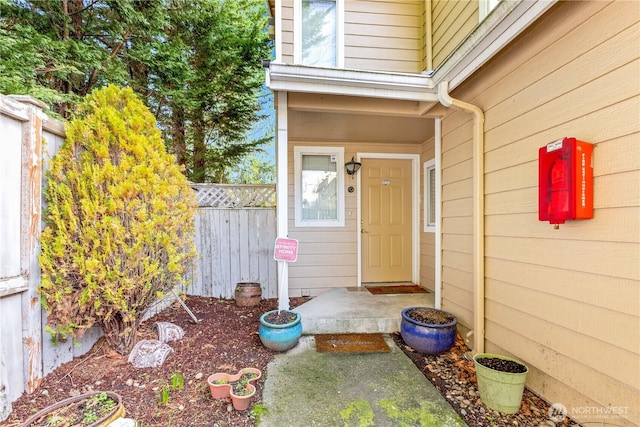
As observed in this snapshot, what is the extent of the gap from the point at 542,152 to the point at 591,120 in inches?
10.7

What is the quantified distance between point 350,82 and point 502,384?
8.86 ft

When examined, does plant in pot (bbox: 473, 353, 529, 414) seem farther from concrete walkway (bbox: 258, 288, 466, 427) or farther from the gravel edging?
concrete walkway (bbox: 258, 288, 466, 427)

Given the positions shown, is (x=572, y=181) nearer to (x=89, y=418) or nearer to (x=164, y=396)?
(x=164, y=396)

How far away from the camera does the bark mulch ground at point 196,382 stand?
1784 mm

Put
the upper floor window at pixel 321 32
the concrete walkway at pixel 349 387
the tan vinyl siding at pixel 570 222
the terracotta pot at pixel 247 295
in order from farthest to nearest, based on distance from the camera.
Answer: the terracotta pot at pixel 247 295 → the upper floor window at pixel 321 32 → the concrete walkway at pixel 349 387 → the tan vinyl siding at pixel 570 222

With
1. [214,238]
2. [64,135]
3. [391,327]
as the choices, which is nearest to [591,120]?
[391,327]

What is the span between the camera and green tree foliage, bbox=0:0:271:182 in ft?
13.0

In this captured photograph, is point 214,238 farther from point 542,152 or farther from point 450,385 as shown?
point 542,152

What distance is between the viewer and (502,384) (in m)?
1.84

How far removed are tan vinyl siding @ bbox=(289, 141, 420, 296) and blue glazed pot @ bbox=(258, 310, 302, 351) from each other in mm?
1701

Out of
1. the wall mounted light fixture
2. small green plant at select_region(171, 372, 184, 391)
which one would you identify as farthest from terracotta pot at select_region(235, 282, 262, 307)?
the wall mounted light fixture

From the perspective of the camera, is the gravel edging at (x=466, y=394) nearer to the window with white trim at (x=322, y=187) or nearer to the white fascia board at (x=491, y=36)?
the window with white trim at (x=322, y=187)

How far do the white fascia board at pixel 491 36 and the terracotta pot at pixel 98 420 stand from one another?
3.48m

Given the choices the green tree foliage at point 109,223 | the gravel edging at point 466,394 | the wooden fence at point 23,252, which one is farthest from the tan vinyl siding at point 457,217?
the wooden fence at point 23,252
